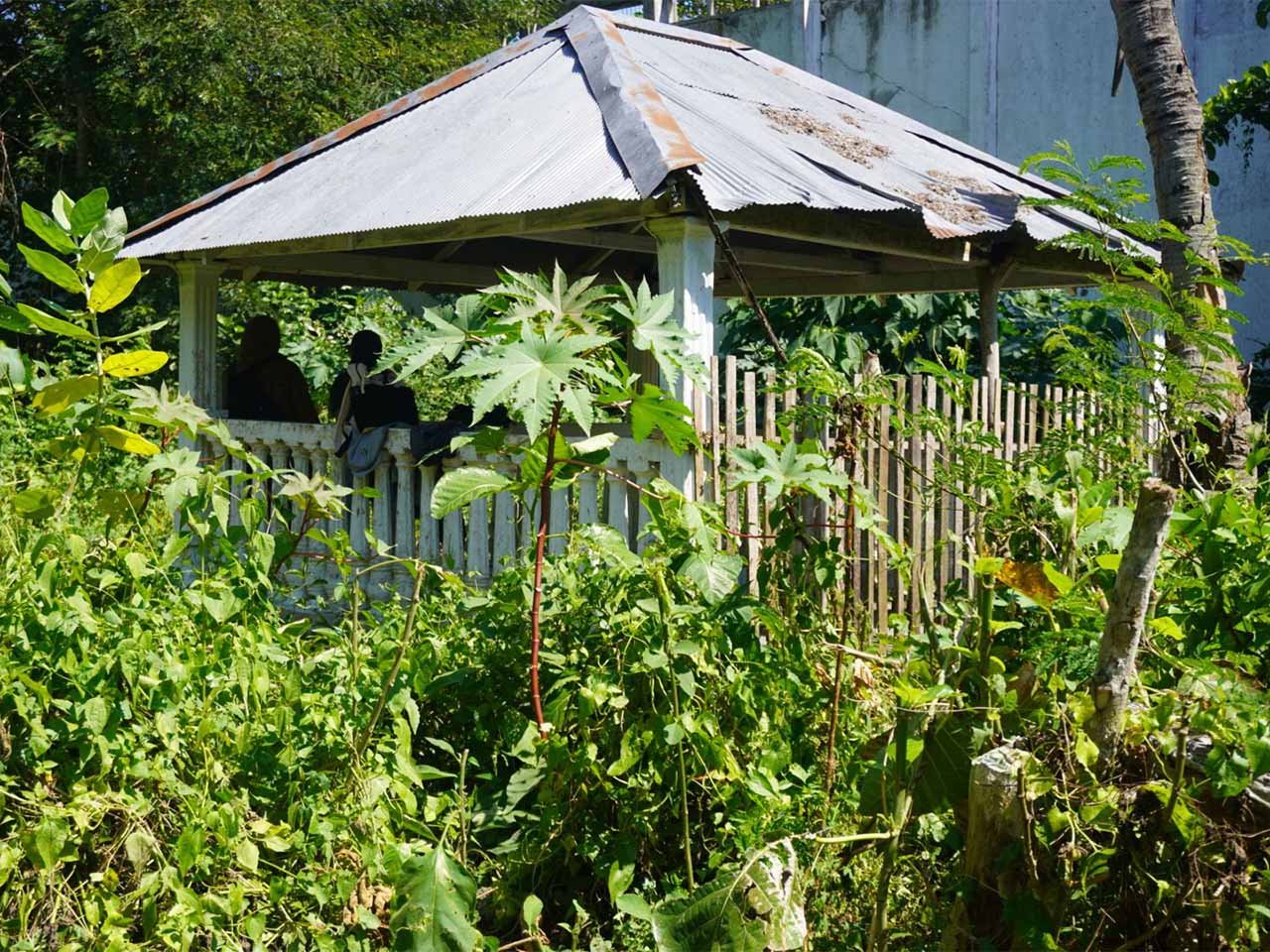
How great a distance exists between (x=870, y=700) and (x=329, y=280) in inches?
295

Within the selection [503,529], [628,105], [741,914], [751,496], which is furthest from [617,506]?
[741,914]

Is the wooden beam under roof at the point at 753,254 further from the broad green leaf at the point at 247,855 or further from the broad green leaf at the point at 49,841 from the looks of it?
the broad green leaf at the point at 49,841

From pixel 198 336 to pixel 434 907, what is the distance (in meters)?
6.88

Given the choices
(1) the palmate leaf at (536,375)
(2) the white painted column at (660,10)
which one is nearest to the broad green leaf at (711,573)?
(1) the palmate leaf at (536,375)

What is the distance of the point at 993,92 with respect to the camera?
17094 millimetres

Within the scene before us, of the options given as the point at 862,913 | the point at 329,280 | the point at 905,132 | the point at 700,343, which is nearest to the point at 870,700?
the point at 862,913

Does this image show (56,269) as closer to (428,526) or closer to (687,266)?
(687,266)

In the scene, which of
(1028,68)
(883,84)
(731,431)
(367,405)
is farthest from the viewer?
(883,84)

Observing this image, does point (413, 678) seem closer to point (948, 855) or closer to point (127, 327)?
point (948, 855)

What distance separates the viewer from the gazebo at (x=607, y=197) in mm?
6254

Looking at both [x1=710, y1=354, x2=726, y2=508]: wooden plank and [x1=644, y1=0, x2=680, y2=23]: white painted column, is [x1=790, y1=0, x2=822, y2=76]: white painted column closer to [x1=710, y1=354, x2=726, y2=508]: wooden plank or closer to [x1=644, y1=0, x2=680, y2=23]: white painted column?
[x1=644, y1=0, x2=680, y2=23]: white painted column

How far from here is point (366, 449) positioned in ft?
25.1

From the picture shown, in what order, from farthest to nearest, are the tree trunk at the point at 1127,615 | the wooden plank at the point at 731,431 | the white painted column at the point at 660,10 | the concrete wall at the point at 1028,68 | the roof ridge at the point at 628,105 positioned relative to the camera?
the concrete wall at the point at 1028,68, the white painted column at the point at 660,10, the roof ridge at the point at 628,105, the wooden plank at the point at 731,431, the tree trunk at the point at 1127,615

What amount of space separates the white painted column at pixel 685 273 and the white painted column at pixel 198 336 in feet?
13.1
